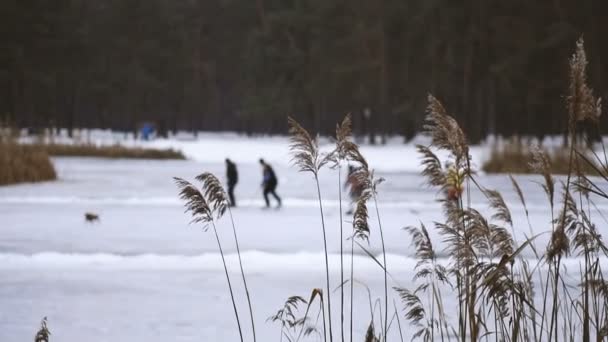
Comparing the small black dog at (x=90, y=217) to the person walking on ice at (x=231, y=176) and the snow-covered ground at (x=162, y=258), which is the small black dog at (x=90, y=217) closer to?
the snow-covered ground at (x=162, y=258)

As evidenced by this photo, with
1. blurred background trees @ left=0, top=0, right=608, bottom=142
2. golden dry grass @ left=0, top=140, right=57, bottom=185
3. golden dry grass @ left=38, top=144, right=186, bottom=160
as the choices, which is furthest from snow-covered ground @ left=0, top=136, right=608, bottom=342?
blurred background trees @ left=0, top=0, right=608, bottom=142

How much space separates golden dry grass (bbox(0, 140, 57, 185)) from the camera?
63.8 ft

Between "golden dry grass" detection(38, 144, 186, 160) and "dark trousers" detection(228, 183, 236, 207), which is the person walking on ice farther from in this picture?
"golden dry grass" detection(38, 144, 186, 160)

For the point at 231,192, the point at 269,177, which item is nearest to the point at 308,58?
the point at 231,192

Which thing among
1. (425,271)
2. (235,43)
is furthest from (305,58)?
Answer: (425,271)

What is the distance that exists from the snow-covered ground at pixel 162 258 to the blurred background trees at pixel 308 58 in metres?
26.3

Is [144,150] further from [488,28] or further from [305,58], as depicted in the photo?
[305,58]

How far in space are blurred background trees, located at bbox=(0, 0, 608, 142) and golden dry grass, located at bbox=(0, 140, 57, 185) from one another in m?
20.5

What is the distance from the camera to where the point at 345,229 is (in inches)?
512

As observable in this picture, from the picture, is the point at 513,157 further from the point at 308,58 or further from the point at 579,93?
the point at 308,58

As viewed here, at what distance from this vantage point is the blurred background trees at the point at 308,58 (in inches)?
A: 1850

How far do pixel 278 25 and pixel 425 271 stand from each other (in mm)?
61355

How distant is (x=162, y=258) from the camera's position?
959 centimetres

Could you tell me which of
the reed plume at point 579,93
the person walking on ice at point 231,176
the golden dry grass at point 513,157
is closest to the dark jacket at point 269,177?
the person walking on ice at point 231,176
